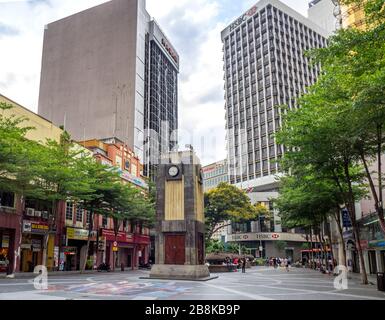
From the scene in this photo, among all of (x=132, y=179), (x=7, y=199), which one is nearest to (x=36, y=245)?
(x=7, y=199)

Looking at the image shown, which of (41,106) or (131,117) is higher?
(41,106)

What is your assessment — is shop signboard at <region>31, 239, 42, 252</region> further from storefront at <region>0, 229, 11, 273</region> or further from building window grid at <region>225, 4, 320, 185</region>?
building window grid at <region>225, 4, 320, 185</region>

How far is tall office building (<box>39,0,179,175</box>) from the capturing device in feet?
235

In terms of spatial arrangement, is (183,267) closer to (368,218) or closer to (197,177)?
(197,177)

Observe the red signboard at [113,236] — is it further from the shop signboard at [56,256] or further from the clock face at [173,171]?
the clock face at [173,171]

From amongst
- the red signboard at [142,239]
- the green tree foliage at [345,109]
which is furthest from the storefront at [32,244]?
the green tree foliage at [345,109]

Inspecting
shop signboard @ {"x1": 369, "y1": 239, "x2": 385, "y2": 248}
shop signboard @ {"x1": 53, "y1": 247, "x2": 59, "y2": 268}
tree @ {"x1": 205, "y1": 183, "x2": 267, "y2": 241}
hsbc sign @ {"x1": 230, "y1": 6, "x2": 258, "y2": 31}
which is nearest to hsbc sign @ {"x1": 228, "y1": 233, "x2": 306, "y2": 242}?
tree @ {"x1": 205, "y1": 183, "x2": 267, "y2": 241}

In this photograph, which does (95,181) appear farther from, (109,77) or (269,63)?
(269,63)

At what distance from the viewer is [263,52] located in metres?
97.1

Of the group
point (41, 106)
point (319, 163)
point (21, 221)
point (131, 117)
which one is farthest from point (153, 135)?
point (319, 163)

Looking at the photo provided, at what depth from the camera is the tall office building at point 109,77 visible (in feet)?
235

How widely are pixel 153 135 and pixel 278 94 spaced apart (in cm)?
3348

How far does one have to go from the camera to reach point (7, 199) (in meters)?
32.8

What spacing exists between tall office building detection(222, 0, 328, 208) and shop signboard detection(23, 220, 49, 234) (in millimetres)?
59583
